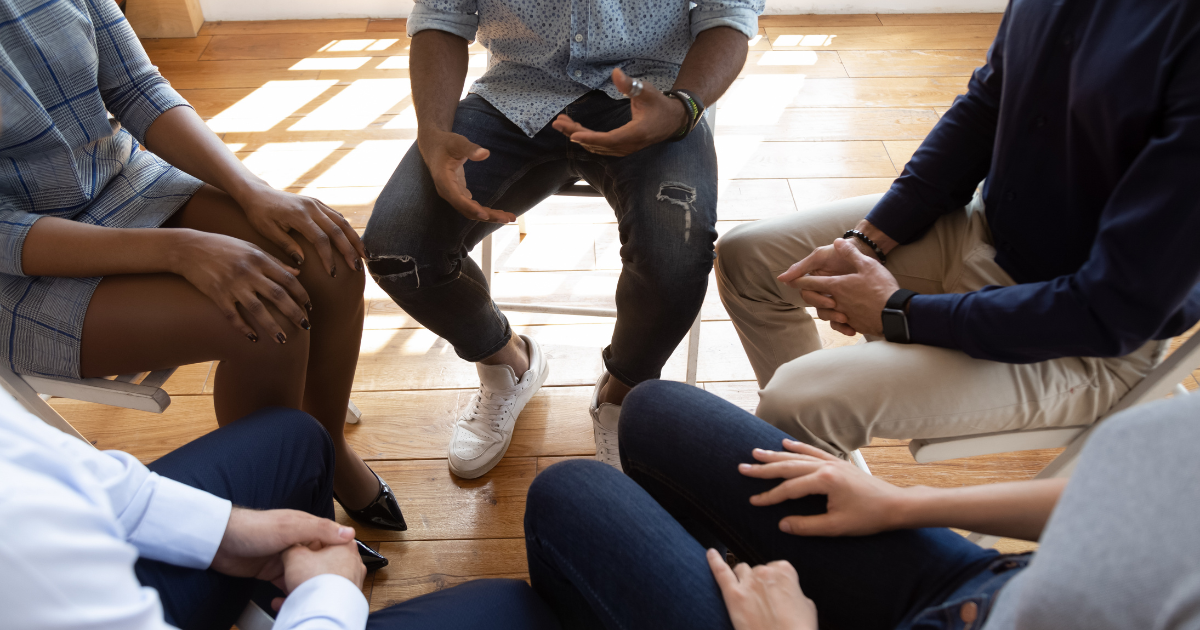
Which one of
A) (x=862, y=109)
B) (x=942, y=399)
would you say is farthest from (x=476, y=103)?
(x=862, y=109)

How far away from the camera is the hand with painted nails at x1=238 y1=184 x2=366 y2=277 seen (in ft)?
3.70

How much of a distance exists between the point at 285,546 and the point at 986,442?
938mm

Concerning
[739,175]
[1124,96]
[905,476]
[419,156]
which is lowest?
[905,476]

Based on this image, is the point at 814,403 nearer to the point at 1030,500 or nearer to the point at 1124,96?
the point at 1030,500

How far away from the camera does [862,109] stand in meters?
2.50

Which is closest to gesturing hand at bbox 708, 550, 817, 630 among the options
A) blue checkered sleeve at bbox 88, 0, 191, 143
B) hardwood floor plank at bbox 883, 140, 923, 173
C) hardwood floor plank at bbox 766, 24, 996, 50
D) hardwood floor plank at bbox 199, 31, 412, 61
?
blue checkered sleeve at bbox 88, 0, 191, 143

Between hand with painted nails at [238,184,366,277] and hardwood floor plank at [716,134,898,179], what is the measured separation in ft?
4.61

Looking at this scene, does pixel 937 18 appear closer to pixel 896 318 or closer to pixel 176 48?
pixel 896 318

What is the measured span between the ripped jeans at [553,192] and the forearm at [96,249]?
0.98 feet

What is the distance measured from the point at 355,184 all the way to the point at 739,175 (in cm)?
123

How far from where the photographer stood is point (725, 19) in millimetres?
1216

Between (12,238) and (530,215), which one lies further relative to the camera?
(530,215)

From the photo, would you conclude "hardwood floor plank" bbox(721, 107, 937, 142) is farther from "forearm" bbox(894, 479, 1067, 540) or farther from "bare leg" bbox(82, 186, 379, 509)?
"forearm" bbox(894, 479, 1067, 540)

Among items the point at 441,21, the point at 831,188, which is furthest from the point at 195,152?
the point at 831,188
